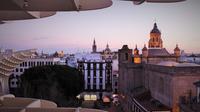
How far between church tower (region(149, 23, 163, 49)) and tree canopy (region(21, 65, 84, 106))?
9.99 meters

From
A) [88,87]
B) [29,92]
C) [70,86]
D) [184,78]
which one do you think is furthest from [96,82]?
[184,78]

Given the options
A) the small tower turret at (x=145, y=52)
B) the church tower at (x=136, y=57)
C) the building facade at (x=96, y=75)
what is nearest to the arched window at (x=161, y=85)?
the church tower at (x=136, y=57)

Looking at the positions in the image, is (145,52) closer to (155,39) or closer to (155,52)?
(155,52)

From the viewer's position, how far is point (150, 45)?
3538 cm

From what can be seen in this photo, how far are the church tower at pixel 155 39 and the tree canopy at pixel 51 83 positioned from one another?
999 cm

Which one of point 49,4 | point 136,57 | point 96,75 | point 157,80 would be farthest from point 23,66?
point 49,4

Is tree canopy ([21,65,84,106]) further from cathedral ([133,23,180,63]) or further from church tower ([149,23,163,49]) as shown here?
church tower ([149,23,163,49])

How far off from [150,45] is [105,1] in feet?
101

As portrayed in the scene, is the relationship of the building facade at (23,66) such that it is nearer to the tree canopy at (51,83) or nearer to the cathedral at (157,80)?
the cathedral at (157,80)

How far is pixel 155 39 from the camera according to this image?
3516 cm

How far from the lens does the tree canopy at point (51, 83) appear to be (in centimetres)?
1961

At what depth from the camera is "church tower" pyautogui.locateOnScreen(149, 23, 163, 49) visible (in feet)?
114

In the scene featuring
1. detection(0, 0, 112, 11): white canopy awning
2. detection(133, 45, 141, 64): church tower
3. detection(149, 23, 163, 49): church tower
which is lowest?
detection(133, 45, 141, 64): church tower

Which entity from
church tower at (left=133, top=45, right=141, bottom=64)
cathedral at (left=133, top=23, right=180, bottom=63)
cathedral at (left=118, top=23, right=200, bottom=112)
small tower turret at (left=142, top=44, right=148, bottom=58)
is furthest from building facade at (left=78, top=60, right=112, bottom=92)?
small tower turret at (left=142, top=44, right=148, bottom=58)
